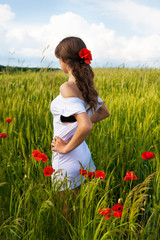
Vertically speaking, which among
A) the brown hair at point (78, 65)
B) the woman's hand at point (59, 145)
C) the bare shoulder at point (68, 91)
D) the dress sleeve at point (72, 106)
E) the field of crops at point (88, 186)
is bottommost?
the field of crops at point (88, 186)

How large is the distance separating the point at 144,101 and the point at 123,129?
3.37 ft

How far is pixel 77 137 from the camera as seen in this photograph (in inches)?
52.7

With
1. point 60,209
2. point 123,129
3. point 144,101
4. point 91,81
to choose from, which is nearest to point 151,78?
point 144,101

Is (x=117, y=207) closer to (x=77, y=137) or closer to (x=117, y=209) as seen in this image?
(x=117, y=209)

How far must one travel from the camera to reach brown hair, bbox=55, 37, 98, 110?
1.46 meters

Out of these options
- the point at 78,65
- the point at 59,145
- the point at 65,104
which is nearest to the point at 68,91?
the point at 65,104

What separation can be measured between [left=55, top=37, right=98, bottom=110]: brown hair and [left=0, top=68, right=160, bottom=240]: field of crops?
423 millimetres

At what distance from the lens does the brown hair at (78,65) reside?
146 centimetres

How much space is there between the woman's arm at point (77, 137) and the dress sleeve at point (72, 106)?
1.1 inches

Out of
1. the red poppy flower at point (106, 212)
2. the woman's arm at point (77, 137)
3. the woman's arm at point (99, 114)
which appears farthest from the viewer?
the woman's arm at point (99, 114)

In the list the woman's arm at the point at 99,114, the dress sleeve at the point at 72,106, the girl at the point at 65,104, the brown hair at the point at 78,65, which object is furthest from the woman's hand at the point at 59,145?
the woman's arm at the point at 99,114

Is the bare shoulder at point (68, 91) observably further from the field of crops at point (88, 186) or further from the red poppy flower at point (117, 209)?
the red poppy flower at point (117, 209)

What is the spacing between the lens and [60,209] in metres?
1.36

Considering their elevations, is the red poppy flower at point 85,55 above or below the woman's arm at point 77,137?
above
